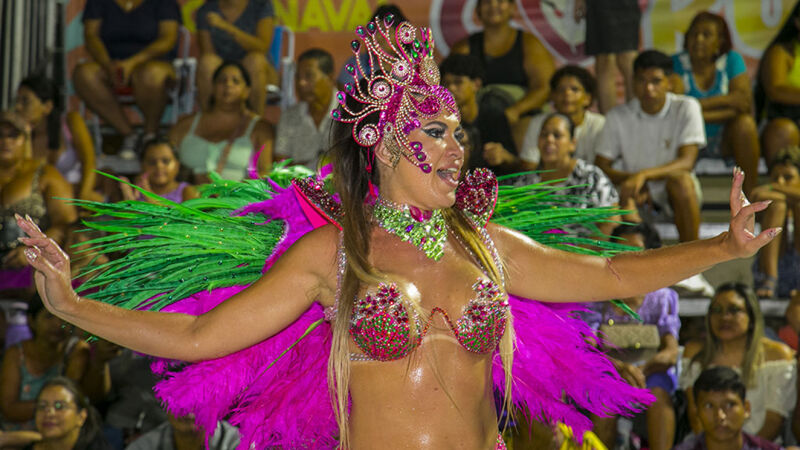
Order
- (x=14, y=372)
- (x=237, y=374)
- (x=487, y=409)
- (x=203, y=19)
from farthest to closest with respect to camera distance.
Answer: (x=203, y=19) < (x=14, y=372) < (x=237, y=374) < (x=487, y=409)

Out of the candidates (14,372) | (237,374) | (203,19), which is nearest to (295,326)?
(237,374)

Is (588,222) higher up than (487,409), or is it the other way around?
(588,222)

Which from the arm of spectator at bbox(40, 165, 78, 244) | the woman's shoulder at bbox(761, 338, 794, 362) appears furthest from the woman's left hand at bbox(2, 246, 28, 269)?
the woman's shoulder at bbox(761, 338, 794, 362)

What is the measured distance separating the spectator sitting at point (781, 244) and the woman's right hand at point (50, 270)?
12.8 ft

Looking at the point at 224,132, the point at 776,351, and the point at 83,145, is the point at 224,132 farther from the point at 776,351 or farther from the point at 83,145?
the point at 776,351

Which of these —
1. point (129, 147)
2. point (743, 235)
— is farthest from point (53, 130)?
point (743, 235)

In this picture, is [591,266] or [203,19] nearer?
[591,266]

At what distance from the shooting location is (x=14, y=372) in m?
5.02

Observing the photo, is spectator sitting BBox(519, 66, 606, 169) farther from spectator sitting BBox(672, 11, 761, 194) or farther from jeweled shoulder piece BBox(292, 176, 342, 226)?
jeweled shoulder piece BBox(292, 176, 342, 226)

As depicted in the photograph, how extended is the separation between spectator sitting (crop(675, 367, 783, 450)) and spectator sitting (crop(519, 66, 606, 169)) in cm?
178

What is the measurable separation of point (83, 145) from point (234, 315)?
14.2 feet

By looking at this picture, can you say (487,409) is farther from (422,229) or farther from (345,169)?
(345,169)

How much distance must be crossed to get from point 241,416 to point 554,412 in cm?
88

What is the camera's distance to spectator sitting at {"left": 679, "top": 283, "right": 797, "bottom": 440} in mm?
4574
